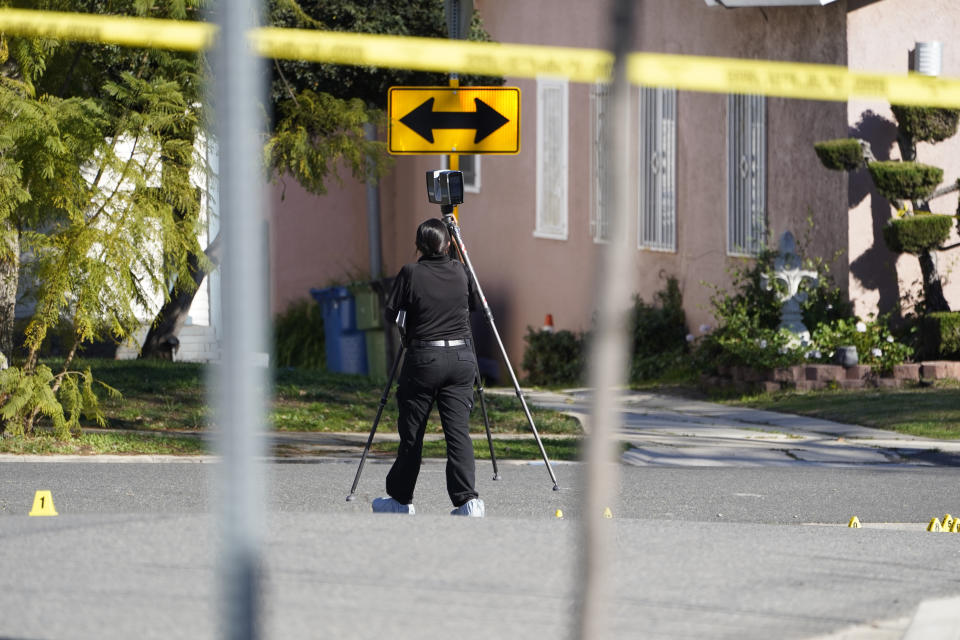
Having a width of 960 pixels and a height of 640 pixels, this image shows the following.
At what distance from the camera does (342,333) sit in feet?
70.3

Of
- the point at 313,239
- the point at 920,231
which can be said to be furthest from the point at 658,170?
the point at 313,239

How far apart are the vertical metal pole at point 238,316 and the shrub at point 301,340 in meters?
20.6

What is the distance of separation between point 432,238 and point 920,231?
8.30m

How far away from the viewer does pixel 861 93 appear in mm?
6043

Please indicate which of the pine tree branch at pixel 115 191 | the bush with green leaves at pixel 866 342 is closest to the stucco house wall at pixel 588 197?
the bush with green leaves at pixel 866 342

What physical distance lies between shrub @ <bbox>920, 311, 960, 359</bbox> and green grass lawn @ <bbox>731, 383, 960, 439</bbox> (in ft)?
1.84

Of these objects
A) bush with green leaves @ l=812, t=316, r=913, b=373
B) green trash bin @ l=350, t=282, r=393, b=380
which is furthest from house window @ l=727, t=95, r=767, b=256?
green trash bin @ l=350, t=282, r=393, b=380

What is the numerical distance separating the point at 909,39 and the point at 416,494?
29.9 ft

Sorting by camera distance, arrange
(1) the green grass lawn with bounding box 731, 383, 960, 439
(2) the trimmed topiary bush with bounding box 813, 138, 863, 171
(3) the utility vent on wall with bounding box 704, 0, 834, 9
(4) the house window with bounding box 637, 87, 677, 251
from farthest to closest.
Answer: (4) the house window with bounding box 637, 87, 677, 251, (3) the utility vent on wall with bounding box 704, 0, 834, 9, (2) the trimmed topiary bush with bounding box 813, 138, 863, 171, (1) the green grass lawn with bounding box 731, 383, 960, 439

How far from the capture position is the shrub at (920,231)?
14562 millimetres

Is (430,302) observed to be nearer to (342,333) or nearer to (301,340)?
(342,333)

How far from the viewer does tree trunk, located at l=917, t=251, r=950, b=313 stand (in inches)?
589

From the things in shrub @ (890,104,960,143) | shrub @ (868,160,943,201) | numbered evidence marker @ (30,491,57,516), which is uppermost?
shrub @ (890,104,960,143)

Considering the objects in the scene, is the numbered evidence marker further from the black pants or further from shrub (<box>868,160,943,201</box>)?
shrub (<box>868,160,943,201</box>)
